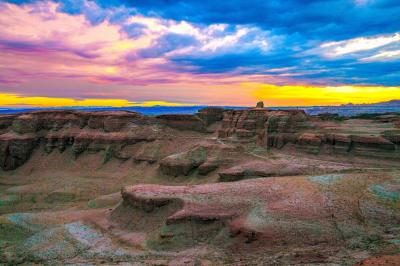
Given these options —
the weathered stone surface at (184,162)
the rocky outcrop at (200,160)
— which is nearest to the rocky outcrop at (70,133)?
the weathered stone surface at (184,162)

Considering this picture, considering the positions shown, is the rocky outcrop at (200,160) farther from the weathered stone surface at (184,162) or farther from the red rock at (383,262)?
the red rock at (383,262)

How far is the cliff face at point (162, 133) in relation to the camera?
4441cm

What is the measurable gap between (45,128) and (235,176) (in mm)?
36766

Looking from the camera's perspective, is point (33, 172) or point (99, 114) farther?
point (99, 114)

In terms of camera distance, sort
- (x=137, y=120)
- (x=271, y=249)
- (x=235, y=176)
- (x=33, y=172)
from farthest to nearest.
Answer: (x=137, y=120), (x=33, y=172), (x=235, y=176), (x=271, y=249)

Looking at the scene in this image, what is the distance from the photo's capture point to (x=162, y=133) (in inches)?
2302

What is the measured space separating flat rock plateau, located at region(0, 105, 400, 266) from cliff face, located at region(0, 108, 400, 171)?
0.67 feet

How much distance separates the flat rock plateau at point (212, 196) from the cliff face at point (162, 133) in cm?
21

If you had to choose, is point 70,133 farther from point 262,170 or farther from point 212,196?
point 212,196

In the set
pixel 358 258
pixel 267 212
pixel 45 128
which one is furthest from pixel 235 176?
pixel 45 128

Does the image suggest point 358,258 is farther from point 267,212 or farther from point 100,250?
point 100,250

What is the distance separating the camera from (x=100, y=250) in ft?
87.4

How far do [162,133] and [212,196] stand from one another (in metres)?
30.3

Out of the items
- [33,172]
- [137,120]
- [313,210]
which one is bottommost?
[33,172]
